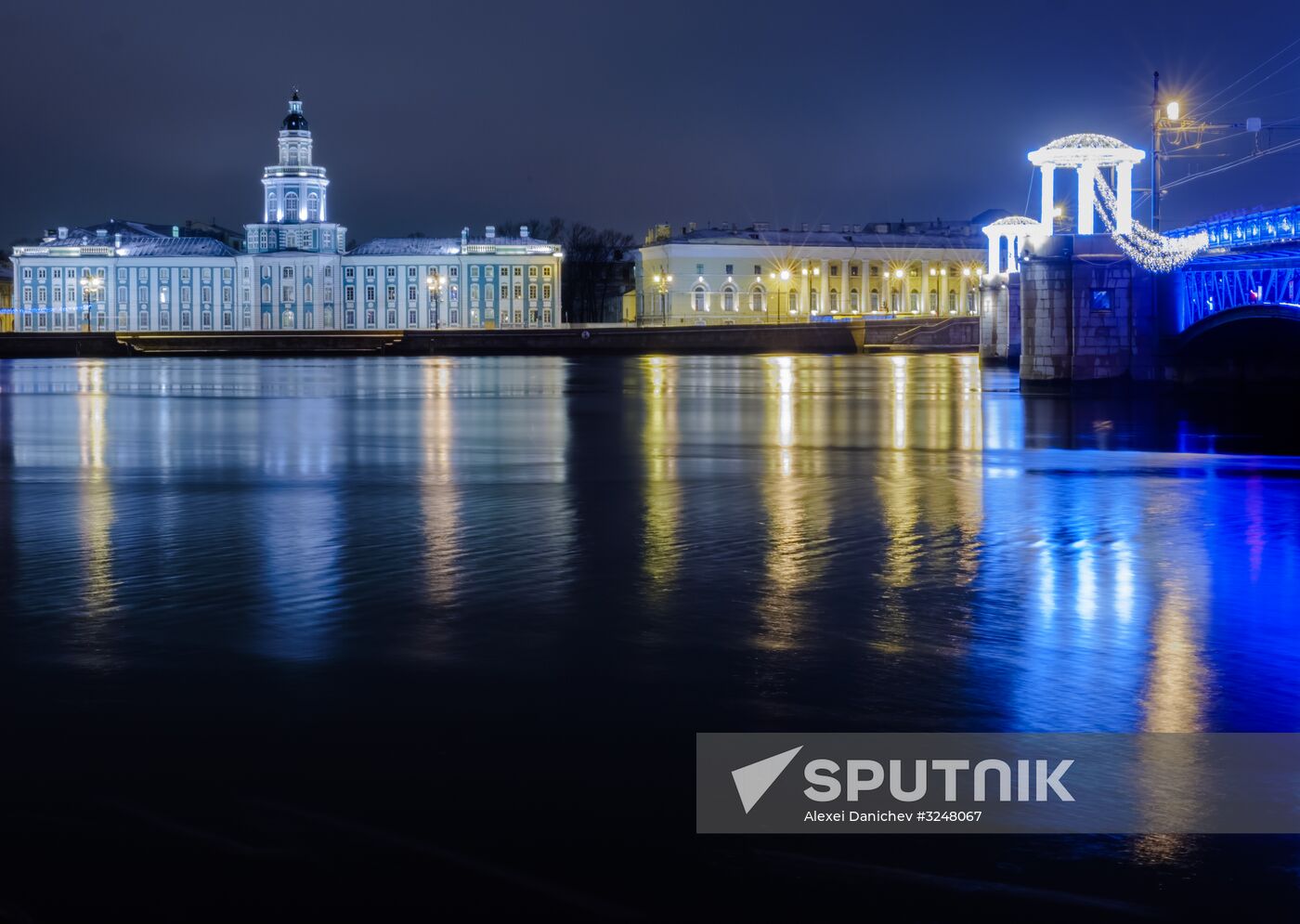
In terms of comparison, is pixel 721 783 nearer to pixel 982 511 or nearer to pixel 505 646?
pixel 505 646

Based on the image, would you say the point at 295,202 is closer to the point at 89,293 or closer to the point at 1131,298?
the point at 89,293

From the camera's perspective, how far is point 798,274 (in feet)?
381

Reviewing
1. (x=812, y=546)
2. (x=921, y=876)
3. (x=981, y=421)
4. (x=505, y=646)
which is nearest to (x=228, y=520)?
(x=812, y=546)

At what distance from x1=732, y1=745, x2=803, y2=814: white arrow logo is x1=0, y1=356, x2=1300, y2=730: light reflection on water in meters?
0.47

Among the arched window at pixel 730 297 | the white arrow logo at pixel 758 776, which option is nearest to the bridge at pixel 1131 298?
the white arrow logo at pixel 758 776

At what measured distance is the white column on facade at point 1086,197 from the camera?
39.1 meters

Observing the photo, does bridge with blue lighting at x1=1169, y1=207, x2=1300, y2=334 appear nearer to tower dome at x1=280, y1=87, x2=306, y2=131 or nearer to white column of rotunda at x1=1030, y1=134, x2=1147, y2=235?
white column of rotunda at x1=1030, y1=134, x2=1147, y2=235

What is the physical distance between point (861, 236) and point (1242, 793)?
117 m

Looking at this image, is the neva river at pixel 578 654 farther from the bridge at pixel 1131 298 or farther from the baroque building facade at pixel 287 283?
the baroque building facade at pixel 287 283

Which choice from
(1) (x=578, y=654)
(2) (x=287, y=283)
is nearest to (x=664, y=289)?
(2) (x=287, y=283)

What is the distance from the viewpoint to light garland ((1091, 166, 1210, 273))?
33.6m

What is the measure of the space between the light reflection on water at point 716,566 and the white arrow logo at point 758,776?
47 centimetres

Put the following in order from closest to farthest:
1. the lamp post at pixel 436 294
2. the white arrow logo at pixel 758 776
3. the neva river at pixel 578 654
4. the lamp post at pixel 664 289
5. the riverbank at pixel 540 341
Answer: the neva river at pixel 578 654, the white arrow logo at pixel 758 776, the riverbank at pixel 540 341, the lamp post at pixel 664 289, the lamp post at pixel 436 294

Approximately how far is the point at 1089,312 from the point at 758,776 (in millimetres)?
33214
